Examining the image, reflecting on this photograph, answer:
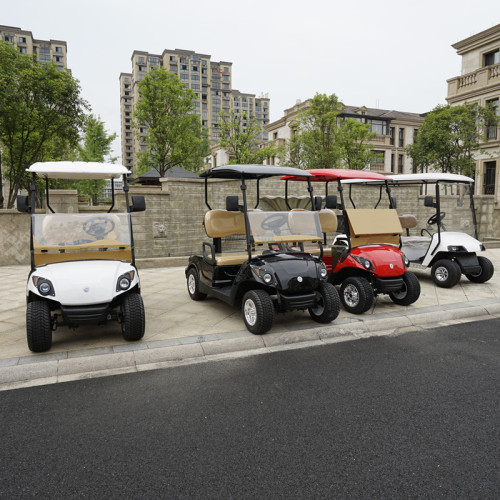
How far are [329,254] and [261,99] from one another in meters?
146

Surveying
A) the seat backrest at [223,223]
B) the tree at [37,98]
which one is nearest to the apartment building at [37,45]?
the tree at [37,98]

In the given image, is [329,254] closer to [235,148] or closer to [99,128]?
[235,148]

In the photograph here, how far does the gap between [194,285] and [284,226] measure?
2.06 meters

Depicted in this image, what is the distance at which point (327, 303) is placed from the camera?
16.4 feet

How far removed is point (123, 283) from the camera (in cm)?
429

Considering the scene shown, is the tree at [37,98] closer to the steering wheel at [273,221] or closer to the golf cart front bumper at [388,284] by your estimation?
the steering wheel at [273,221]

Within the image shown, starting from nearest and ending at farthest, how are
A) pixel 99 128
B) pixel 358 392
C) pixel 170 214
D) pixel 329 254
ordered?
pixel 358 392 → pixel 329 254 → pixel 170 214 → pixel 99 128

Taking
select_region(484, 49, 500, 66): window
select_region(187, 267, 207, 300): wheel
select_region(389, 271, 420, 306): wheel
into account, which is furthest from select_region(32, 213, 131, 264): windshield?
select_region(484, 49, 500, 66): window

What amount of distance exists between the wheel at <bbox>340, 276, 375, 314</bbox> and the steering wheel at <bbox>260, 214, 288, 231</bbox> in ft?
4.55

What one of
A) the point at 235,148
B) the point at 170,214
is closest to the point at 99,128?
the point at 235,148

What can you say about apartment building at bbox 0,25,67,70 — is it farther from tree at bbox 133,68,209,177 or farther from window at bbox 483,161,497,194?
window at bbox 483,161,497,194

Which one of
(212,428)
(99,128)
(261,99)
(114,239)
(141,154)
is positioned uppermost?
(261,99)

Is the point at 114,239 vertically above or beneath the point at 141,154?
beneath

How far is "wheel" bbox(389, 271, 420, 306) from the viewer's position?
5.93 meters
